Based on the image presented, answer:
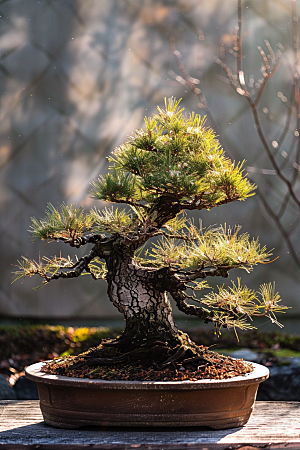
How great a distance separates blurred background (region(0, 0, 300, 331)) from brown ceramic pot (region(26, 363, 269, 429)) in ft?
5.68

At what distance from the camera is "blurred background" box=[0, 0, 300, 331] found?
3.05 m

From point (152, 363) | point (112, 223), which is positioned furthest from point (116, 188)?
point (152, 363)

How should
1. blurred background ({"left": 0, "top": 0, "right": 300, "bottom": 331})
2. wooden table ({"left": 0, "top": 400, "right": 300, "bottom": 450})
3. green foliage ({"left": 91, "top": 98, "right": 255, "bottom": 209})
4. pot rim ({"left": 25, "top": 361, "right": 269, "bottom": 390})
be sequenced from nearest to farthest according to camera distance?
wooden table ({"left": 0, "top": 400, "right": 300, "bottom": 450}) → pot rim ({"left": 25, "top": 361, "right": 269, "bottom": 390}) → green foliage ({"left": 91, "top": 98, "right": 255, "bottom": 209}) → blurred background ({"left": 0, "top": 0, "right": 300, "bottom": 331})

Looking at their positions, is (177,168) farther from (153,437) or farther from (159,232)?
(153,437)

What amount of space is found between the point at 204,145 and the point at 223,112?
66.1 inches

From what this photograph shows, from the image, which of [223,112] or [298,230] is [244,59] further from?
[298,230]

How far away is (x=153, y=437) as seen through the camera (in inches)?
47.4

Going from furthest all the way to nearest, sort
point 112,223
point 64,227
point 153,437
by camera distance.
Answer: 1. point 112,223
2. point 64,227
3. point 153,437

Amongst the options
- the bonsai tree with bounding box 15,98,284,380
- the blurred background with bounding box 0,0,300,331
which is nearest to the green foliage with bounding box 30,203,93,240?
the bonsai tree with bounding box 15,98,284,380

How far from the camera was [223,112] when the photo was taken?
3.08m

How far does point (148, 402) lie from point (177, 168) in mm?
653

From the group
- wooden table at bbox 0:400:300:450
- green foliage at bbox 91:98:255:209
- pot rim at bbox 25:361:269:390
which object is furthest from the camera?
green foliage at bbox 91:98:255:209

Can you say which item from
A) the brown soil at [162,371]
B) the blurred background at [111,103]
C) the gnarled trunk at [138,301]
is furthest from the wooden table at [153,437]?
the blurred background at [111,103]

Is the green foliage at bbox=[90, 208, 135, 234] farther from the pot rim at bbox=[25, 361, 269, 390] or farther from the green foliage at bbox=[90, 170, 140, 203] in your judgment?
the pot rim at bbox=[25, 361, 269, 390]
